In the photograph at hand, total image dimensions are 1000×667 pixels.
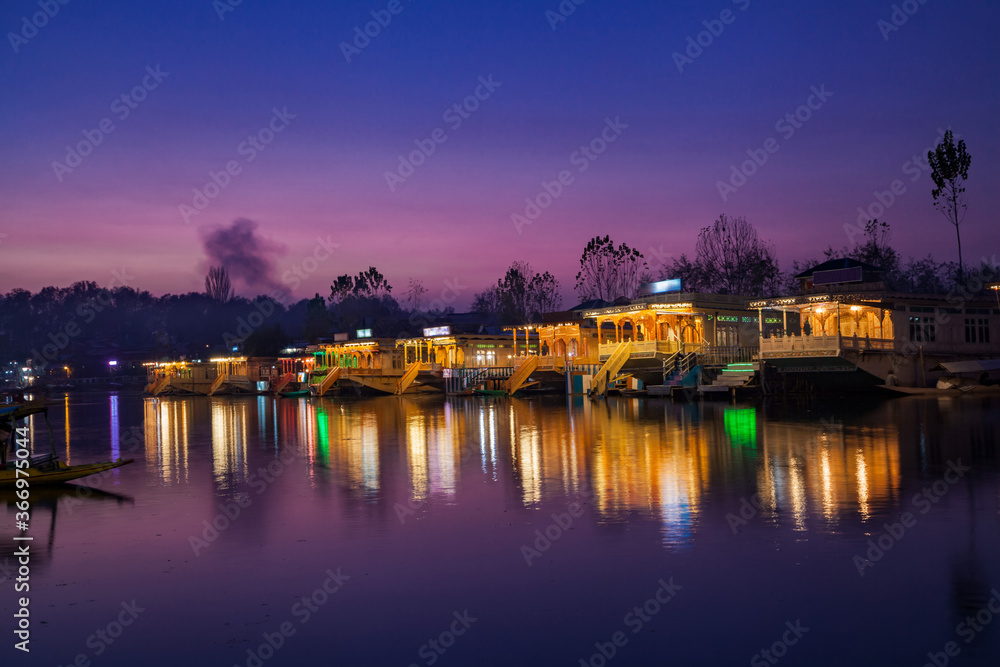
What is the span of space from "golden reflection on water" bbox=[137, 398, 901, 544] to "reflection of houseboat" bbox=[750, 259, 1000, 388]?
7414 mm

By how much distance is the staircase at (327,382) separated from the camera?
7050 cm

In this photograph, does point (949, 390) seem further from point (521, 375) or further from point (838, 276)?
point (521, 375)

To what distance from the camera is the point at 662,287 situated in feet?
174

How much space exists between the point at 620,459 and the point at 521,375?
3826 centimetres

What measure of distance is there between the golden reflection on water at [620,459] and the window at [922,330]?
46.3ft

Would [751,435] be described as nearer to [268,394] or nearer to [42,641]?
[42,641]

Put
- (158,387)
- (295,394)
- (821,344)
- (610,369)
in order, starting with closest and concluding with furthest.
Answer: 1. (821,344)
2. (610,369)
3. (295,394)
4. (158,387)

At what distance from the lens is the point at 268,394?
82.8 m

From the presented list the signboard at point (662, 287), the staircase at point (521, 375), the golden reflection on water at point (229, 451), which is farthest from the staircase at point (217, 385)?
the signboard at point (662, 287)

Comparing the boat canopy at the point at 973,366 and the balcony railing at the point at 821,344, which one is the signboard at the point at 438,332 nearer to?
the balcony railing at the point at 821,344

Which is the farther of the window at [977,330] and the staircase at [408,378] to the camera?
the staircase at [408,378]

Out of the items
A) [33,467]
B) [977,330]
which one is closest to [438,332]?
[977,330]

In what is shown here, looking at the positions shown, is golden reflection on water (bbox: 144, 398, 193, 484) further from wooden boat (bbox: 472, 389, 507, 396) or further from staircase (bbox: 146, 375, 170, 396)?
staircase (bbox: 146, 375, 170, 396)

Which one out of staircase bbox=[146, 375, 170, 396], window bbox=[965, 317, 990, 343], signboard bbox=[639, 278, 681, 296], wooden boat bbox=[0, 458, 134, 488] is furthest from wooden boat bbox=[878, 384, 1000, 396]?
staircase bbox=[146, 375, 170, 396]
